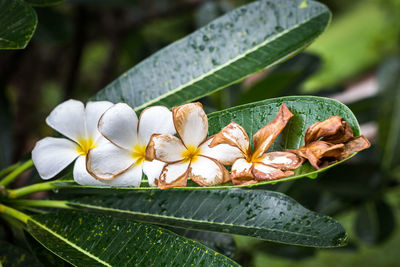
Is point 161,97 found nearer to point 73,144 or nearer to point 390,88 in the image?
point 73,144

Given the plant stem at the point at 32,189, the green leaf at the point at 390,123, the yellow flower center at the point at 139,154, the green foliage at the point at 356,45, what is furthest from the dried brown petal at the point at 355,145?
the green foliage at the point at 356,45

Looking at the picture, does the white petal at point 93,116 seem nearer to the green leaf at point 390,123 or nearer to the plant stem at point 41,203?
the plant stem at point 41,203

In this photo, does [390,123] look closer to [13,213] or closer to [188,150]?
[188,150]

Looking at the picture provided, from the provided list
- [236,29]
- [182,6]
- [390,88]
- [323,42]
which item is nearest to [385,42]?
[323,42]

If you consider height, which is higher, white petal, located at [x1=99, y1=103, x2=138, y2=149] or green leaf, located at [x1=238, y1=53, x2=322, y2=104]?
white petal, located at [x1=99, y1=103, x2=138, y2=149]

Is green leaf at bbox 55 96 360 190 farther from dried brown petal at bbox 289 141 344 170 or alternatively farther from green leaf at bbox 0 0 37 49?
green leaf at bbox 0 0 37 49

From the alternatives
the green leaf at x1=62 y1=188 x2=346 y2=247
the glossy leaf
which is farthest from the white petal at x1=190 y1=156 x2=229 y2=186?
the glossy leaf
